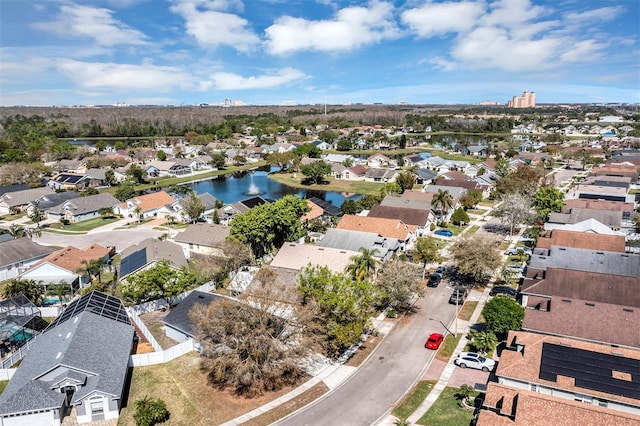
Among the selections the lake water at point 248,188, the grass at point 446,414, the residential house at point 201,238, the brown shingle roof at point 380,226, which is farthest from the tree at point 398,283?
the lake water at point 248,188

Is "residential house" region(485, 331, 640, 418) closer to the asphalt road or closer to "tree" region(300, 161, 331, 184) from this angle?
the asphalt road

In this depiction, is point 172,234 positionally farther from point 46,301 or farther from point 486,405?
point 486,405

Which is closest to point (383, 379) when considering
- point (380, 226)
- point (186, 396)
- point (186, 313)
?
point (186, 396)

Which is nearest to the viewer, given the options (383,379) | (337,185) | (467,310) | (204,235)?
(383,379)

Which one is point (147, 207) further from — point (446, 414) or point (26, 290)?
point (446, 414)

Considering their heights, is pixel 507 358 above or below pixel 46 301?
above

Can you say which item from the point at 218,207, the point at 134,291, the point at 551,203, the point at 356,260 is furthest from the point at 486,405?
the point at 218,207

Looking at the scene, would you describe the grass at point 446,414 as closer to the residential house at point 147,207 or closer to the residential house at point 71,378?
the residential house at point 71,378
